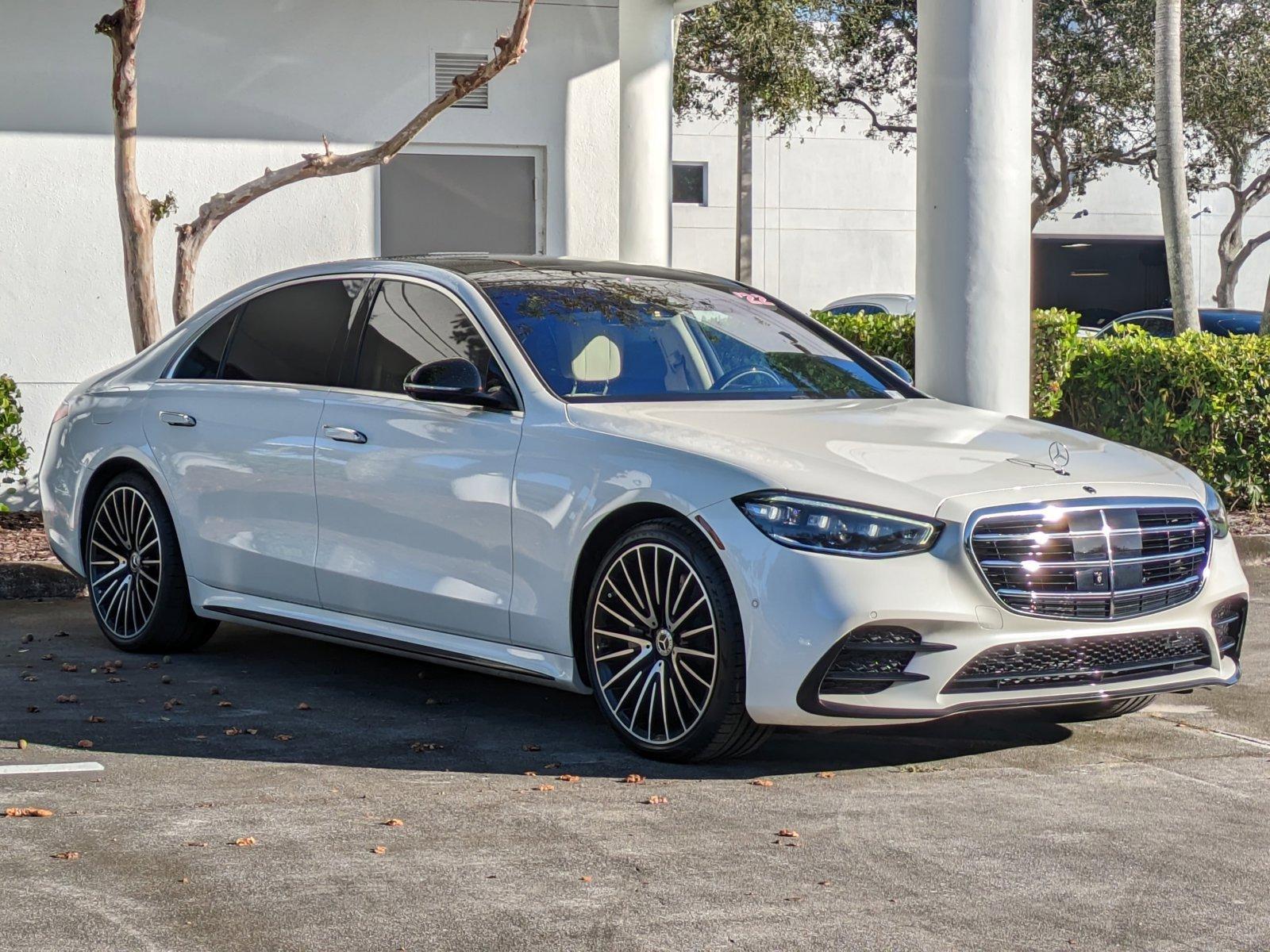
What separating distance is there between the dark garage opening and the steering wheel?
4337 centimetres

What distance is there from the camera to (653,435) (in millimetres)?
6031

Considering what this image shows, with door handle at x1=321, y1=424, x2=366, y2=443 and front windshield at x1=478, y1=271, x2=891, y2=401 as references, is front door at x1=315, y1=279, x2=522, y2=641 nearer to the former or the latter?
door handle at x1=321, y1=424, x2=366, y2=443

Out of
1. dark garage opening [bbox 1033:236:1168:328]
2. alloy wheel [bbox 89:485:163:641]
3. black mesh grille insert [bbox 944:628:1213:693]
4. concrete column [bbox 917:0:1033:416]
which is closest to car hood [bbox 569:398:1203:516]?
black mesh grille insert [bbox 944:628:1213:693]

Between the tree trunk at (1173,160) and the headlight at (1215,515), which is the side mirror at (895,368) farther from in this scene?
the tree trunk at (1173,160)

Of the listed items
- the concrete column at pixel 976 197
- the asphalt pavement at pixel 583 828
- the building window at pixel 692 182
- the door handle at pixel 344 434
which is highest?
the building window at pixel 692 182

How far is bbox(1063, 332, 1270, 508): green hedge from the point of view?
12.5 meters

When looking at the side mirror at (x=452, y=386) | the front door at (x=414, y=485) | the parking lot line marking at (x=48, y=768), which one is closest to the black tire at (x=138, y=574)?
the front door at (x=414, y=485)

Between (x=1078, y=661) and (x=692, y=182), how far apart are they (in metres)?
40.6

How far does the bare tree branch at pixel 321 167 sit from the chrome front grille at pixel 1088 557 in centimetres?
591

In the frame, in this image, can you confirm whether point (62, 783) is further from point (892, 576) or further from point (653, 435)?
point (892, 576)

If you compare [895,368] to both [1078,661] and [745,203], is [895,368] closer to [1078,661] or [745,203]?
[1078,661]

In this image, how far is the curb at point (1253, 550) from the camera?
1106cm

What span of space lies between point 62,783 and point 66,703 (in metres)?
1.35

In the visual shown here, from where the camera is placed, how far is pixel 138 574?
26.3ft
